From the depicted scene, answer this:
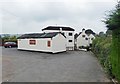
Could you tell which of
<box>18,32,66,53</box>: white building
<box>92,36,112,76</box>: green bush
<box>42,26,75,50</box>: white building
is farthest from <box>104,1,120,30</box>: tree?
<box>42,26,75,50</box>: white building

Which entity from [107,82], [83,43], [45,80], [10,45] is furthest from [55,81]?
[83,43]

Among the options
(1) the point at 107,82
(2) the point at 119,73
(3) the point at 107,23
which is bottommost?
(1) the point at 107,82

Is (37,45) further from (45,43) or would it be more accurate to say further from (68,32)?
(68,32)

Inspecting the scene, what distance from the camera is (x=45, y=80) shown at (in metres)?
12.6

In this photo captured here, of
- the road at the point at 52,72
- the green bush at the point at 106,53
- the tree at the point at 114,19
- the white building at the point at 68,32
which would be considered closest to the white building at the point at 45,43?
the road at the point at 52,72

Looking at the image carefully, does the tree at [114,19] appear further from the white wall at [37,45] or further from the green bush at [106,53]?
the white wall at [37,45]

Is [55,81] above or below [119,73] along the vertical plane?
below

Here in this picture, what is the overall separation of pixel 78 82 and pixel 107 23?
383 centimetres

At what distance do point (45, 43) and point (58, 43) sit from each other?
2.41 meters

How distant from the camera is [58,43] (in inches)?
1448

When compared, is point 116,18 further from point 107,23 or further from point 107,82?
point 107,82

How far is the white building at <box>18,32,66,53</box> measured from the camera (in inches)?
1373

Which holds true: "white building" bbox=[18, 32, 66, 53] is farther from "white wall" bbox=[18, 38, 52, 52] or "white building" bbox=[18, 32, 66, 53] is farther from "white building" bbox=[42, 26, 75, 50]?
"white building" bbox=[42, 26, 75, 50]

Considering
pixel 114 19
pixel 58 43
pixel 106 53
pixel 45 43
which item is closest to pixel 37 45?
pixel 45 43
